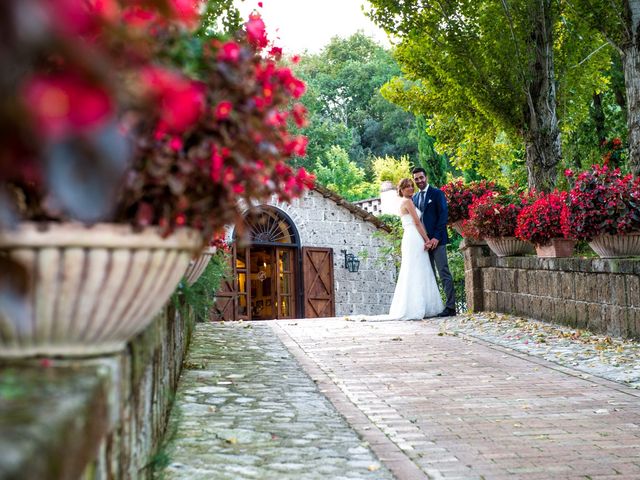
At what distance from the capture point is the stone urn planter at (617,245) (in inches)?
361

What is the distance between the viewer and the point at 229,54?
242 cm

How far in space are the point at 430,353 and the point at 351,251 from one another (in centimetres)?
1379

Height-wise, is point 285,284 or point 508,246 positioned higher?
point 508,246

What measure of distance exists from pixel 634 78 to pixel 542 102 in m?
3.41

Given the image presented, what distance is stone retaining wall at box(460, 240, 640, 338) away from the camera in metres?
8.93

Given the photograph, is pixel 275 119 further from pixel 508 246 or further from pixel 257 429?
pixel 508 246

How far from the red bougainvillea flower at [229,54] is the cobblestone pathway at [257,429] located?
2.09m

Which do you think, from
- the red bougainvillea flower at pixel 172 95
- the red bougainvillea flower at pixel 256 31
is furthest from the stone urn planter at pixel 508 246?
the red bougainvillea flower at pixel 172 95

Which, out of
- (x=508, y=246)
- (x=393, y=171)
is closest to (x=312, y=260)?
(x=508, y=246)

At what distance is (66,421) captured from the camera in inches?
60.7

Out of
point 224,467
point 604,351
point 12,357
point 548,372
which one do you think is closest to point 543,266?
point 604,351

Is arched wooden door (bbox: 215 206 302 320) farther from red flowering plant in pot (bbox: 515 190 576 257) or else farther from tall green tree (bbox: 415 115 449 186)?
red flowering plant in pot (bbox: 515 190 576 257)

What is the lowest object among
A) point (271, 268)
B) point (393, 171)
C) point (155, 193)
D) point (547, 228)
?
point (155, 193)

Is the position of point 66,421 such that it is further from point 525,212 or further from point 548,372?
point 525,212
